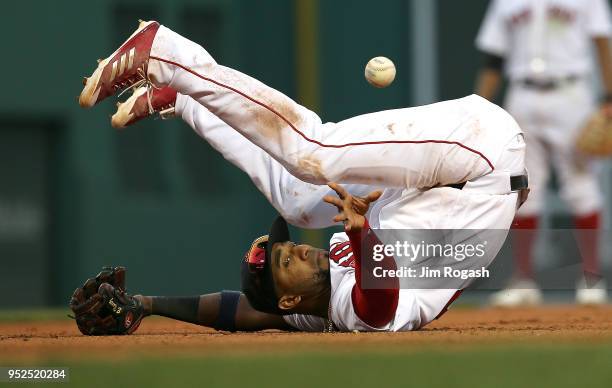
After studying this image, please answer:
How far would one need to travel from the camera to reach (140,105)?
5230 mm

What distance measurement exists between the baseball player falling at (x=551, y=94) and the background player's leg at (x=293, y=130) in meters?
3.23

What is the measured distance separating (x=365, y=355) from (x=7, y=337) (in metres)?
2.15

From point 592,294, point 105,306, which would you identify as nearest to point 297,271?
point 105,306

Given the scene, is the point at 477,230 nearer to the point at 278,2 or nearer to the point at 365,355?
the point at 365,355

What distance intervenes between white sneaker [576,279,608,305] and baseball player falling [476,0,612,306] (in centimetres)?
7

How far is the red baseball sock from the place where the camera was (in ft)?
26.4

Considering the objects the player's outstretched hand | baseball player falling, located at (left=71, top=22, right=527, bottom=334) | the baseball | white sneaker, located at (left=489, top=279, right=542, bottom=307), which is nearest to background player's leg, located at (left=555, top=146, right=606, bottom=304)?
white sneaker, located at (left=489, top=279, right=542, bottom=307)

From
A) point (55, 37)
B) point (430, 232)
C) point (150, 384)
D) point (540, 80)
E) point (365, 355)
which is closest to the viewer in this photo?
point (150, 384)

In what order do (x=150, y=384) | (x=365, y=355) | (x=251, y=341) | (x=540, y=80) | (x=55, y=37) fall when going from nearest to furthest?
(x=150, y=384), (x=365, y=355), (x=251, y=341), (x=540, y=80), (x=55, y=37)

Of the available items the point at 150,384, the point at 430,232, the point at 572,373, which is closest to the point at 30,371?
the point at 150,384

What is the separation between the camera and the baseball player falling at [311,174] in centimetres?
484

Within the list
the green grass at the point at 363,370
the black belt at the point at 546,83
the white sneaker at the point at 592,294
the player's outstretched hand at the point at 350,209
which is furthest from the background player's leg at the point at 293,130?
the black belt at the point at 546,83

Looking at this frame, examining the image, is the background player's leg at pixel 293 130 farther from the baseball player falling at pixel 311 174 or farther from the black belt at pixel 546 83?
the black belt at pixel 546 83

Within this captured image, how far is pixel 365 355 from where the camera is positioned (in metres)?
3.68
